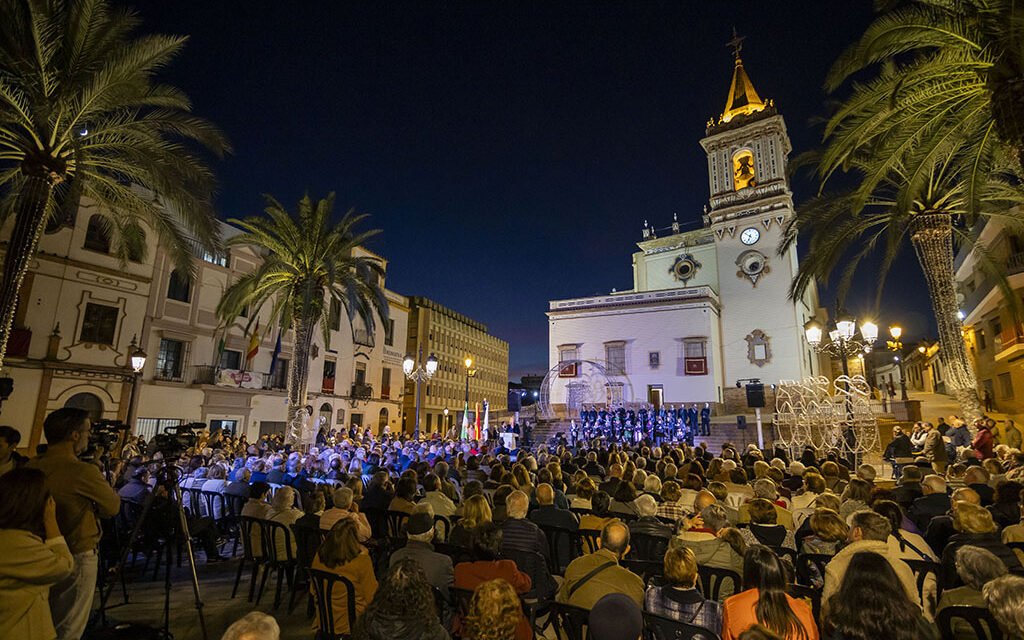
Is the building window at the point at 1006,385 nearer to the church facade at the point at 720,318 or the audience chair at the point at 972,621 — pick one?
the church facade at the point at 720,318

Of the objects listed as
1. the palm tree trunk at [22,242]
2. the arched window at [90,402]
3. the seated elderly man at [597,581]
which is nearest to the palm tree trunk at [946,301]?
the seated elderly man at [597,581]

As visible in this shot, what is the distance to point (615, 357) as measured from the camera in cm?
3516

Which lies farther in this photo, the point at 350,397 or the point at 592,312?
the point at 592,312

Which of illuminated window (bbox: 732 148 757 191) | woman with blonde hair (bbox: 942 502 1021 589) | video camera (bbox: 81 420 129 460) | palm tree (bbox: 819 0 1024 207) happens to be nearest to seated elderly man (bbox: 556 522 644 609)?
woman with blonde hair (bbox: 942 502 1021 589)

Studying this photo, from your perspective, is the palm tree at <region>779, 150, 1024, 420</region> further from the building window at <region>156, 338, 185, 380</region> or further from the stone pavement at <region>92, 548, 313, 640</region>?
the building window at <region>156, 338, 185, 380</region>

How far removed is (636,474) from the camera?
771 cm

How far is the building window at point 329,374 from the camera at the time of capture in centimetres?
2894

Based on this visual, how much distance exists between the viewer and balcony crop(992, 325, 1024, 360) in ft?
58.5

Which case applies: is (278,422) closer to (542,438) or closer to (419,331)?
(542,438)

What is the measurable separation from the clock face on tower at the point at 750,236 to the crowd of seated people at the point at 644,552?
28.8 metres

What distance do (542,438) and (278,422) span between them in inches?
575

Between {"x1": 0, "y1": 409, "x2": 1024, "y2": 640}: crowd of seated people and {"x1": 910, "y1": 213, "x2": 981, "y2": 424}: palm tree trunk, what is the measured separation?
2534 mm

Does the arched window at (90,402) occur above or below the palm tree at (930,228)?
below

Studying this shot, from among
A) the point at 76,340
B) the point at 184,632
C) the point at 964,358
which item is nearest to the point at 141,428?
the point at 76,340
